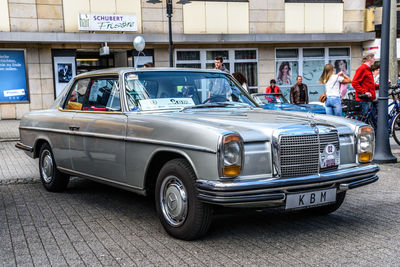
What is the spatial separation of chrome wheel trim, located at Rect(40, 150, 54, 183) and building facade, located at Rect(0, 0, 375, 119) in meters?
13.6

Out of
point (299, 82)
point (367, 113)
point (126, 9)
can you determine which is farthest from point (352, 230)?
point (126, 9)

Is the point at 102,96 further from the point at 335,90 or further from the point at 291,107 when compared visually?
the point at 291,107

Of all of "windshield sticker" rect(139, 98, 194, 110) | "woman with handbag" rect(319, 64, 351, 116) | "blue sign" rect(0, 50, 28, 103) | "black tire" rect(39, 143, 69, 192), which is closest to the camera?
"windshield sticker" rect(139, 98, 194, 110)

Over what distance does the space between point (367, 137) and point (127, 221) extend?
2561 millimetres

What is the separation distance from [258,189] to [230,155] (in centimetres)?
35

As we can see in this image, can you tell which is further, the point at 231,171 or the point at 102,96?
the point at 102,96

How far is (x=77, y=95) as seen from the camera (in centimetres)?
615

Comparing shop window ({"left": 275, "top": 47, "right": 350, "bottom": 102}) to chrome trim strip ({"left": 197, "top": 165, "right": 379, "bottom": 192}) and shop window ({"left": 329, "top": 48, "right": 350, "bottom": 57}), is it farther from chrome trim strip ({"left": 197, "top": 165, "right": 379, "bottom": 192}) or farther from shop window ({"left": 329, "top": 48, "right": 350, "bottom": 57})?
chrome trim strip ({"left": 197, "top": 165, "right": 379, "bottom": 192})

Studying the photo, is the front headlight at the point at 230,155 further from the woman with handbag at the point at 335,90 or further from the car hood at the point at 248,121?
the woman with handbag at the point at 335,90

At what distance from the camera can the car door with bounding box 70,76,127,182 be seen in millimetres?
4996

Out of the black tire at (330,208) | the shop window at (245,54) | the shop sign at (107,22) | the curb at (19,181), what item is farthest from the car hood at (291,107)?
the shop window at (245,54)

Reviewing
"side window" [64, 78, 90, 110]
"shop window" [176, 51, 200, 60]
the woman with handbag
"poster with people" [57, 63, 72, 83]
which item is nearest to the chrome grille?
"side window" [64, 78, 90, 110]

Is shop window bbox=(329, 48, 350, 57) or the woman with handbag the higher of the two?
shop window bbox=(329, 48, 350, 57)

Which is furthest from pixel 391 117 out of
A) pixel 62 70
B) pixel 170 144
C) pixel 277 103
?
pixel 62 70
